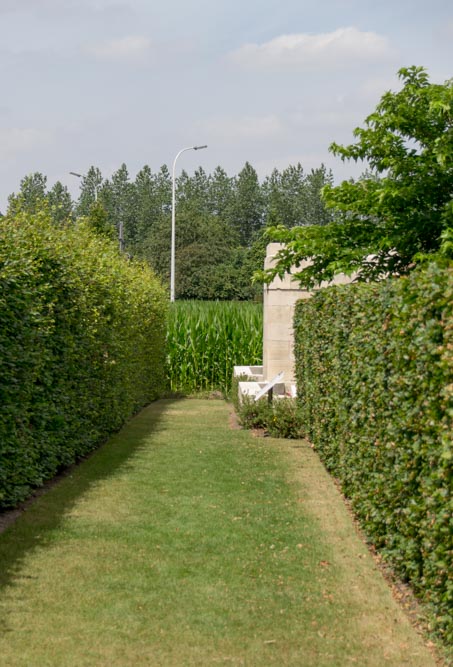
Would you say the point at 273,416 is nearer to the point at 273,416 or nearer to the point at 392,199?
the point at 273,416

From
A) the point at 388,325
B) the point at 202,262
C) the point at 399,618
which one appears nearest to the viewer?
the point at 399,618

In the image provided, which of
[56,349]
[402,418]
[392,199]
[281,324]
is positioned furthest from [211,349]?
[402,418]

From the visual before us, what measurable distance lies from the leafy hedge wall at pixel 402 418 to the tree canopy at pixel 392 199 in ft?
16.1

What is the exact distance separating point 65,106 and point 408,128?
484 inches

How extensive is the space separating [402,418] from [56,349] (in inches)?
217

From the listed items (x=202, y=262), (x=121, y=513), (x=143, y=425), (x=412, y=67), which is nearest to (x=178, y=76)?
(x=412, y=67)

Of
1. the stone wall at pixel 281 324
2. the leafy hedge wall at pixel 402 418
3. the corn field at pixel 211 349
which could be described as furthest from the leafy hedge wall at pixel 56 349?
the corn field at pixel 211 349

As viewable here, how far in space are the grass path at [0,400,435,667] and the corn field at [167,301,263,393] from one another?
12130mm

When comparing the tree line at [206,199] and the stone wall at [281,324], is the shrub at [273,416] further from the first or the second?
the tree line at [206,199]

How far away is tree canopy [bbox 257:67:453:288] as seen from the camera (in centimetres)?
1374

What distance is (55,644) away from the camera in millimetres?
5059

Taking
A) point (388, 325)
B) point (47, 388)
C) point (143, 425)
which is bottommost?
point (143, 425)

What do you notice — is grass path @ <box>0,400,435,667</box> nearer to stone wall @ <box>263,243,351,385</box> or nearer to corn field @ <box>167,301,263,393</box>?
stone wall @ <box>263,243,351,385</box>

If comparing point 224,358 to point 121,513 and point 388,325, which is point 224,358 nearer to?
point 121,513
